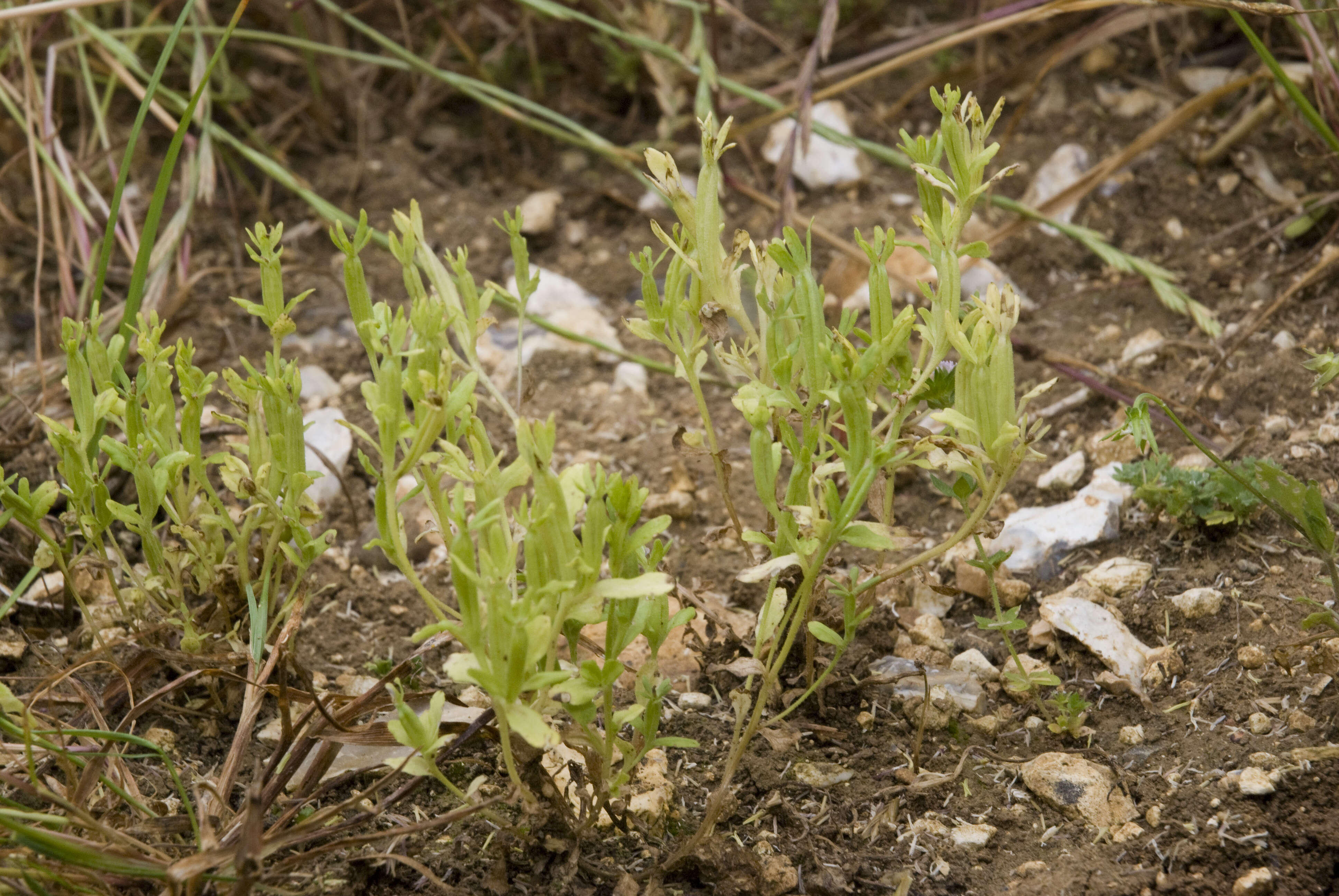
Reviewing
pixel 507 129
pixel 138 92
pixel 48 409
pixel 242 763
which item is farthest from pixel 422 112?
pixel 242 763

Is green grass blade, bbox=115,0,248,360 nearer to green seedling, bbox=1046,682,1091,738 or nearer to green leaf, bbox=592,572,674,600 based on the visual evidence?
green leaf, bbox=592,572,674,600

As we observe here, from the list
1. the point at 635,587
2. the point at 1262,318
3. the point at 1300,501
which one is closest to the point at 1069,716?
the point at 1300,501

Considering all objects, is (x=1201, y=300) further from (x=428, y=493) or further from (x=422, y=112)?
(x=422, y=112)

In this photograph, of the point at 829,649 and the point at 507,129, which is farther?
the point at 507,129

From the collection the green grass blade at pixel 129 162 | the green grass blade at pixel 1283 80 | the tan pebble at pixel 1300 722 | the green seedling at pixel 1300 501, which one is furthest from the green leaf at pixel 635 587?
the green grass blade at pixel 1283 80

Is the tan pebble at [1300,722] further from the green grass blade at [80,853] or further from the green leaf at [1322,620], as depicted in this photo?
the green grass blade at [80,853]

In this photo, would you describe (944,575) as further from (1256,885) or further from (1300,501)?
(1256,885)

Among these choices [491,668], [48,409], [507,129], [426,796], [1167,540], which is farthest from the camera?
[507,129]
